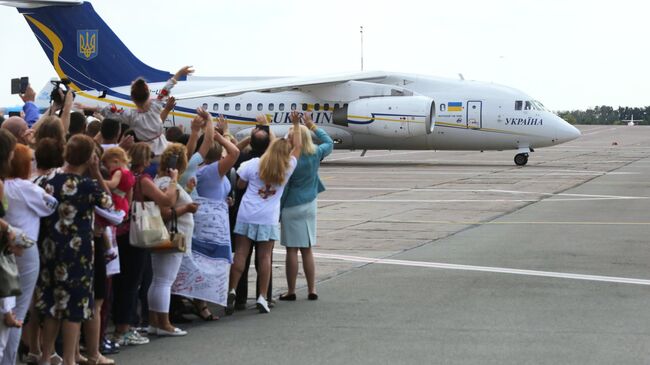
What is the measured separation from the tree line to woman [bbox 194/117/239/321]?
15054cm

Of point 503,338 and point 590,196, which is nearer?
point 503,338

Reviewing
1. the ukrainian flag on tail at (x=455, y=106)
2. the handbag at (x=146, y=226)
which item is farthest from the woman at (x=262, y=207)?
Answer: the ukrainian flag on tail at (x=455, y=106)

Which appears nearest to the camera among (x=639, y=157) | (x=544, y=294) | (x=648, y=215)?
(x=544, y=294)

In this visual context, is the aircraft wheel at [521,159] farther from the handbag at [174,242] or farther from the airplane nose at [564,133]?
the handbag at [174,242]

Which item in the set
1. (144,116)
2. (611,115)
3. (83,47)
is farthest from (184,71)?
(611,115)

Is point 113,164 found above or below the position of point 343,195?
above

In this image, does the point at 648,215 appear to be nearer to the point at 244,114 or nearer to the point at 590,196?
the point at 590,196

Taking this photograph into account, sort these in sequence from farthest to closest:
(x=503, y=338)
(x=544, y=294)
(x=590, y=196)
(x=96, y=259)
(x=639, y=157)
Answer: (x=639, y=157), (x=590, y=196), (x=544, y=294), (x=503, y=338), (x=96, y=259)

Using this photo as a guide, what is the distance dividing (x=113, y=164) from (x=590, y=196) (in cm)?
1741

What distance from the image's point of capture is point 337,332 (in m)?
9.19

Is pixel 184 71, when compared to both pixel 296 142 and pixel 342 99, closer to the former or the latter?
pixel 296 142

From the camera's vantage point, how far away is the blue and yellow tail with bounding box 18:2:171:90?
38688mm

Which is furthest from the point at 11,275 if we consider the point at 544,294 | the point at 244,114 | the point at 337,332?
the point at 244,114

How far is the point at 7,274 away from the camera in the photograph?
22.1 feet
